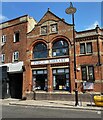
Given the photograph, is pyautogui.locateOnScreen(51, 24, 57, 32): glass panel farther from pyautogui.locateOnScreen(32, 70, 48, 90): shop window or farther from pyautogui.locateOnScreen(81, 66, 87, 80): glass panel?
pyautogui.locateOnScreen(81, 66, 87, 80): glass panel

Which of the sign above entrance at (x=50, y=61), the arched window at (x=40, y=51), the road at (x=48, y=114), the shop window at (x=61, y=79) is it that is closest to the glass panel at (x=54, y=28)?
the arched window at (x=40, y=51)

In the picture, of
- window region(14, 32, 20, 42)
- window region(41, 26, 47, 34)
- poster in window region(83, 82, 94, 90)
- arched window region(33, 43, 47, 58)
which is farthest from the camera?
window region(14, 32, 20, 42)

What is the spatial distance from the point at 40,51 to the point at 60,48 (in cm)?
269

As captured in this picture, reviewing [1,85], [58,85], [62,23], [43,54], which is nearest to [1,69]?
[1,85]

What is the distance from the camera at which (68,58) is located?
2247 centimetres

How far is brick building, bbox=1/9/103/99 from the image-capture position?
70.0 ft

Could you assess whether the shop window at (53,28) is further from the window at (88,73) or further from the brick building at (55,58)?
the window at (88,73)

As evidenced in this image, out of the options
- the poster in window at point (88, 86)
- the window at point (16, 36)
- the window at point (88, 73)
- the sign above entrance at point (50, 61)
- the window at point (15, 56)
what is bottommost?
the poster in window at point (88, 86)

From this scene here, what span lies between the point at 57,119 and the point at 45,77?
12.7 metres

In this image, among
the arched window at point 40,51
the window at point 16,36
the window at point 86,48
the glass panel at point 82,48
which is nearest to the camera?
the window at point 86,48

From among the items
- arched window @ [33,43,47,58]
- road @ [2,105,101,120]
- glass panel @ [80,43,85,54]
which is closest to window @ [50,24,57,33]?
arched window @ [33,43,47,58]

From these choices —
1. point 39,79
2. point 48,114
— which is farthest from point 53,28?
point 48,114

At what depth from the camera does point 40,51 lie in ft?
80.7

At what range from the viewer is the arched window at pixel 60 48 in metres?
23.1
